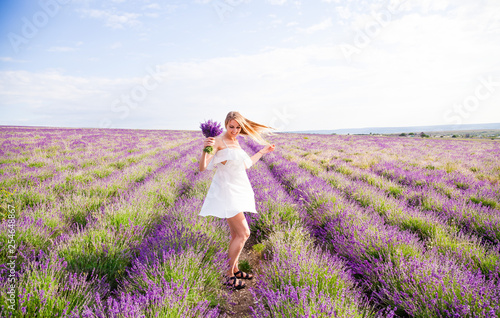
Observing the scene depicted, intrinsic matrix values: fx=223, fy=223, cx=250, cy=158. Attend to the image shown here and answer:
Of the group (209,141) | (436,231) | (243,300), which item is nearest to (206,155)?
(209,141)

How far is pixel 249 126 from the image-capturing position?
268 centimetres

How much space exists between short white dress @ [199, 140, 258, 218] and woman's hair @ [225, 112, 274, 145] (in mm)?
304

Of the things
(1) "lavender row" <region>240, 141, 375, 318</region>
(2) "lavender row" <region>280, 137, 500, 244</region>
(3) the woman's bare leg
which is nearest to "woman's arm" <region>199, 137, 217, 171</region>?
(3) the woman's bare leg

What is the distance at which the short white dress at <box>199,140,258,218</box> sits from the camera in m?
2.34

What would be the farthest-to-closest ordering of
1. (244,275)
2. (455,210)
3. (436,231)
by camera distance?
(455,210) → (436,231) → (244,275)

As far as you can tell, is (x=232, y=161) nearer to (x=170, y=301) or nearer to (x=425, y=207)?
(x=170, y=301)

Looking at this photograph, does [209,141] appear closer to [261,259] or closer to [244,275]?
[244,275]

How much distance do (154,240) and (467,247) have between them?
142 inches

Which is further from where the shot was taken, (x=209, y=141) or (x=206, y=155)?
(x=206, y=155)

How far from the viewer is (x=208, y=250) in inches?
106

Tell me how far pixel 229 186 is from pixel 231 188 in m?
0.03

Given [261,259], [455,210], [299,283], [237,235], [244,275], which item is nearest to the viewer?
[299,283]

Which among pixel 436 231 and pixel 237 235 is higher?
pixel 237 235

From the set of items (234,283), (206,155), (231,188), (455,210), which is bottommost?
(234,283)
